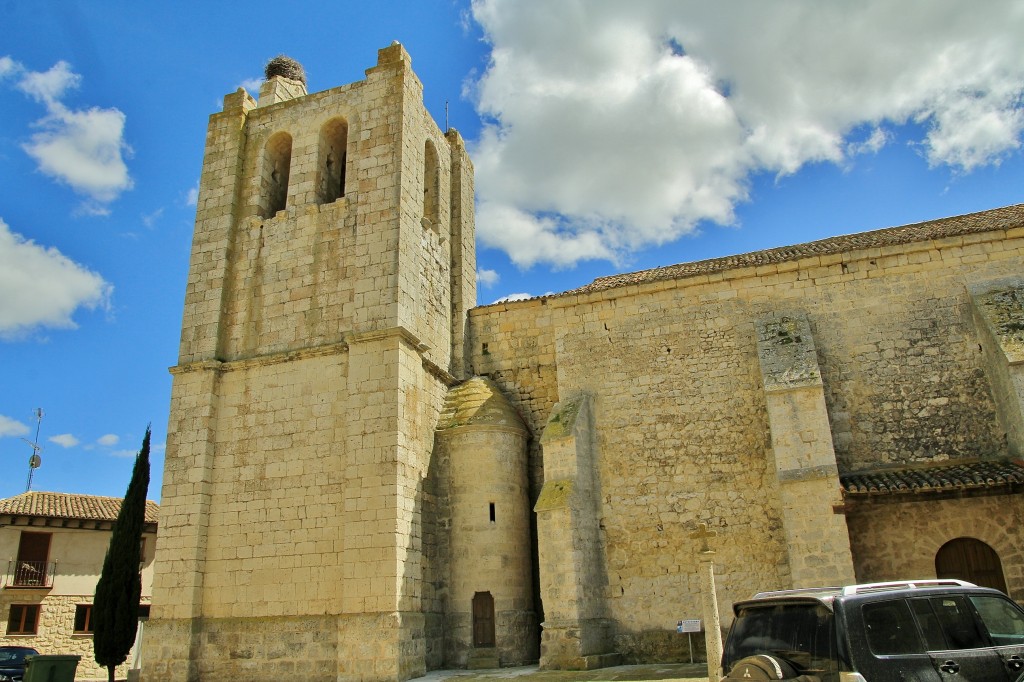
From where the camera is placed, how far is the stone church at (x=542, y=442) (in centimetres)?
1136

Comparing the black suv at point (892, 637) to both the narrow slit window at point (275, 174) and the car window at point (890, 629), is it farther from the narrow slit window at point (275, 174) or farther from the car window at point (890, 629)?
the narrow slit window at point (275, 174)

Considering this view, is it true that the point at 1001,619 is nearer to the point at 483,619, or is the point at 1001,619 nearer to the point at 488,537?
the point at 488,537

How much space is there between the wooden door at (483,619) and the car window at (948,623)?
922cm

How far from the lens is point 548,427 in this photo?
43.2ft

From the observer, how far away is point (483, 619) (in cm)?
1273

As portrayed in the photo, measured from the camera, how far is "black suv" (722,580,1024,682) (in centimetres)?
416

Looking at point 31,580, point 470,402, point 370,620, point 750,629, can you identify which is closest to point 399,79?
point 470,402

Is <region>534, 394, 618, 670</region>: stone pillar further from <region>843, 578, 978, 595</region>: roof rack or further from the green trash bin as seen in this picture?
the green trash bin

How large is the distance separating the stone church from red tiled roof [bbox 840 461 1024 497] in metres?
0.05

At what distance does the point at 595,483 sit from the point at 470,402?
9.47ft

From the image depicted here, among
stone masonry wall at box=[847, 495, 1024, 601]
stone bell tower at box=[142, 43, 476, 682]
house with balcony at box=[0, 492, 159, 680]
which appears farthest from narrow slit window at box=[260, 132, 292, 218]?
stone masonry wall at box=[847, 495, 1024, 601]

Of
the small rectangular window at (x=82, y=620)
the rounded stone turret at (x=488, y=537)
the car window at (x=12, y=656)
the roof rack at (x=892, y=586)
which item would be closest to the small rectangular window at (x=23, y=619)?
the small rectangular window at (x=82, y=620)

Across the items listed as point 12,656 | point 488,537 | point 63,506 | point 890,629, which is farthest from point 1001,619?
point 63,506

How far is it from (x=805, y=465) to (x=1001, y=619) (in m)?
6.77
